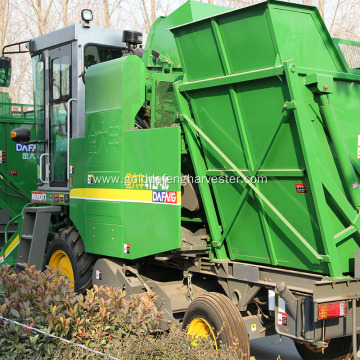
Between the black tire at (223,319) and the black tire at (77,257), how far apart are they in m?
1.91

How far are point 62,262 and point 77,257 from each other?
0.54m

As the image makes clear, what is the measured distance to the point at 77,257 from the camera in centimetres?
690

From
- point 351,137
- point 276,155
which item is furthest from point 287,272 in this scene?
point 351,137

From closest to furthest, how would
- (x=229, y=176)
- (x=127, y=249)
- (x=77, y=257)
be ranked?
(x=229, y=176) < (x=127, y=249) < (x=77, y=257)

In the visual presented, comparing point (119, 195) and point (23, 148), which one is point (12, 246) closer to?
point (119, 195)

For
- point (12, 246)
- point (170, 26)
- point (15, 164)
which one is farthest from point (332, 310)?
point (15, 164)

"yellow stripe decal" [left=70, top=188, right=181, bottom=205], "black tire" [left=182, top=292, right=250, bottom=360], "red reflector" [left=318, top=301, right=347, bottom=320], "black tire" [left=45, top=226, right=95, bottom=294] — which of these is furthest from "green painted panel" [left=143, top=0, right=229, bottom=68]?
"red reflector" [left=318, top=301, right=347, bottom=320]

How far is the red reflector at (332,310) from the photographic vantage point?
446cm

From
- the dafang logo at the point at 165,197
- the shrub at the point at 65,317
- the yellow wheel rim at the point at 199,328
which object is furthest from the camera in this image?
the dafang logo at the point at 165,197

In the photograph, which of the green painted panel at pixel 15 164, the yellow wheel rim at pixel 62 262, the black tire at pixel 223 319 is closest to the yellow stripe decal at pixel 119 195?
the yellow wheel rim at pixel 62 262

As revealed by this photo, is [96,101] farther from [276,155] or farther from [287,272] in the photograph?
[287,272]

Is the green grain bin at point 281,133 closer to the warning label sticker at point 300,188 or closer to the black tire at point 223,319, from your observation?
the warning label sticker at point 300,188

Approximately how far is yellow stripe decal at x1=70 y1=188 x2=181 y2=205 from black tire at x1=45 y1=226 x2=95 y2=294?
0.48 metres

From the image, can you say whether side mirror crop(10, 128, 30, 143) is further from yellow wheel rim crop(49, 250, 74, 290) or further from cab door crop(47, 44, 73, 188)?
yellow wheel rim crop(49, 250, 74, 290)
